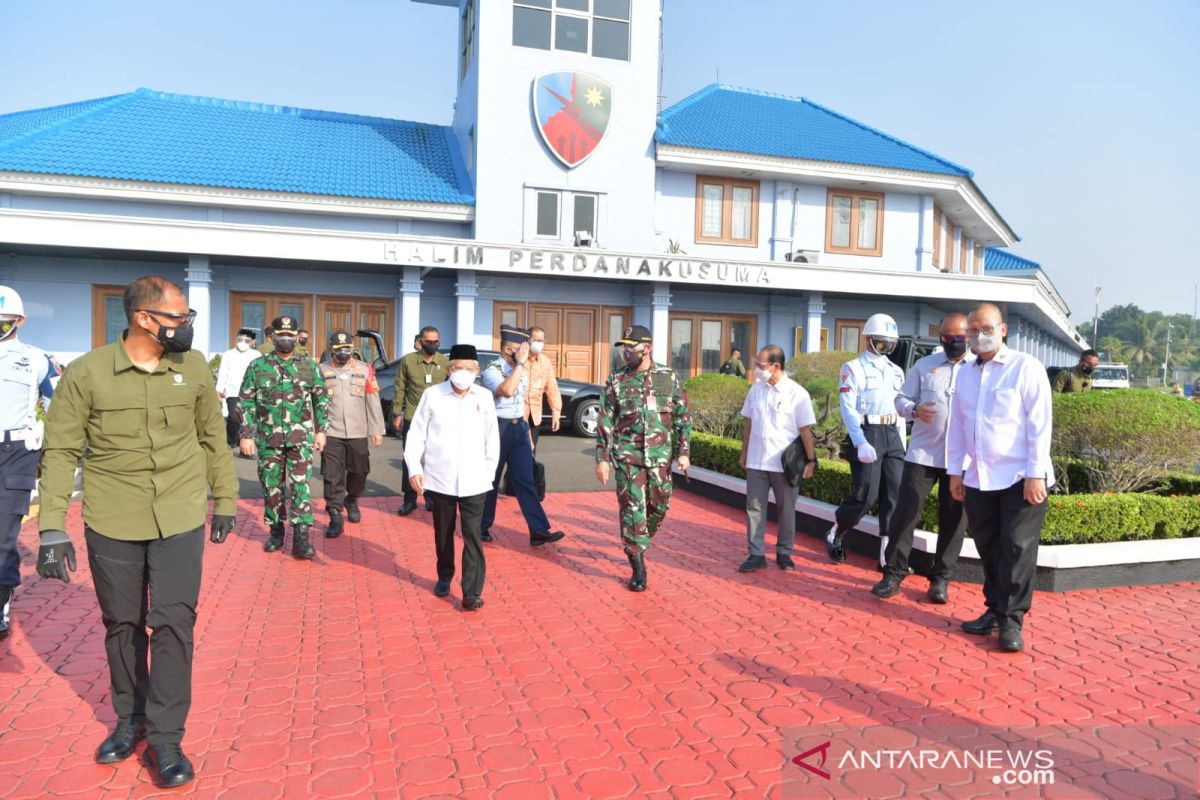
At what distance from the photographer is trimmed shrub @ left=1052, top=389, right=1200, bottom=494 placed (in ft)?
22.3

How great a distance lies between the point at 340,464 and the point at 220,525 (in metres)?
4.13

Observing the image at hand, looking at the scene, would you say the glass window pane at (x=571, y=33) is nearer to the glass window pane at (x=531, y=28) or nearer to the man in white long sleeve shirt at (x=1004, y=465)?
the glass window pane at (x=531, y=28)

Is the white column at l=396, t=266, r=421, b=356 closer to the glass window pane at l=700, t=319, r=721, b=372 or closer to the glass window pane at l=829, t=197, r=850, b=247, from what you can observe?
the glass window pane at l=700, t=319, r=721, b=372

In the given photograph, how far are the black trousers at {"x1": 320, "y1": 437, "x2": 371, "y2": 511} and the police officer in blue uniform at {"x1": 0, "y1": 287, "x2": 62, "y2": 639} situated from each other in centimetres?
273

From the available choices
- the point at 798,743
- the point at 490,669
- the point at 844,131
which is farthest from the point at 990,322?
the point at 844,131

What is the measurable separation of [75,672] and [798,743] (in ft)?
12.4

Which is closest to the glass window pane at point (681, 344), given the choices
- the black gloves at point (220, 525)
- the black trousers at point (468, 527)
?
the black trousers at point (468, 527)

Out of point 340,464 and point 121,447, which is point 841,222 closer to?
point 340,464

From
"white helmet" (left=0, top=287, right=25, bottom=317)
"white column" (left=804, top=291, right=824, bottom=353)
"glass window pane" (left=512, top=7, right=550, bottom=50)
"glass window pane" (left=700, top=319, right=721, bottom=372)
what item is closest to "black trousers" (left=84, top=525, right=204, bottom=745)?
"white helmet" (left=0, top=287, right=25, bottom=317)

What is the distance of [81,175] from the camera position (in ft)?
53.2

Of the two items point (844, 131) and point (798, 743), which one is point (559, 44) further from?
point (798, 743)

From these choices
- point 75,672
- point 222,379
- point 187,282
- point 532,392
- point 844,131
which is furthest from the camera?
point 844,131

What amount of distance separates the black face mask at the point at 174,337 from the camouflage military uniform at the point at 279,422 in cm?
355

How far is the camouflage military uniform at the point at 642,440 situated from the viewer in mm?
5848
